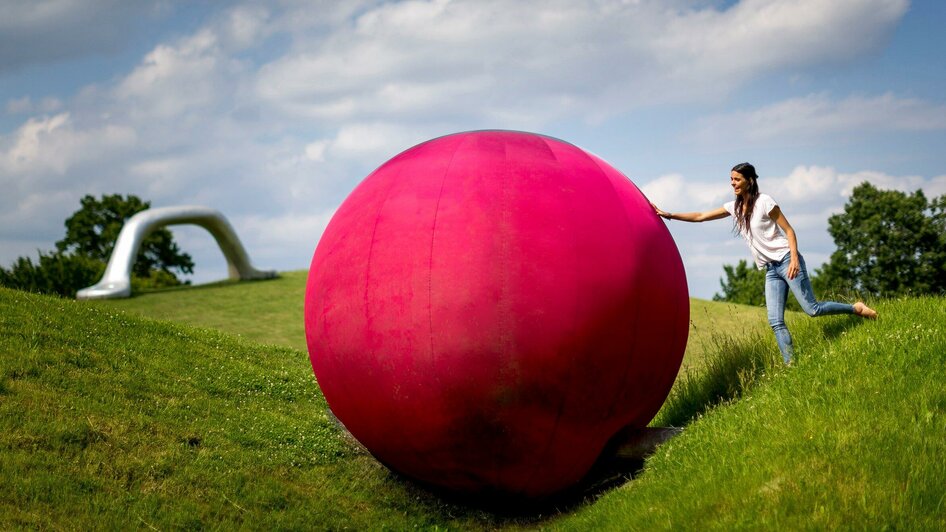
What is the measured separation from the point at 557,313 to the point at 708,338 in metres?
13.2

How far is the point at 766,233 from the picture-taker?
8883 millimetres

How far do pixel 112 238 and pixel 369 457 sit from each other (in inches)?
1733

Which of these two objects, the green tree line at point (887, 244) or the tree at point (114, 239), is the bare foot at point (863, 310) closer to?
the green tree line at point (887, 244)

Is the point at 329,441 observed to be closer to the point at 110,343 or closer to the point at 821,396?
the point at 110,343

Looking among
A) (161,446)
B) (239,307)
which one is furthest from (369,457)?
(239,307)

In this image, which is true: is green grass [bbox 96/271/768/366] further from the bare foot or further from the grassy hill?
the grassy hill

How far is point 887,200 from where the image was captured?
111 feet

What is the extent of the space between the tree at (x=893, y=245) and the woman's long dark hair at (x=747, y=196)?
26417 mm

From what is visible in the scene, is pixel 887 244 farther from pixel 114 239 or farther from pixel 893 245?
pixel 114 239

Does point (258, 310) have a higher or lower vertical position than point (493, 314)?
lower

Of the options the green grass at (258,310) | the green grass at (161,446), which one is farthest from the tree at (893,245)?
the green grass at (161,446)

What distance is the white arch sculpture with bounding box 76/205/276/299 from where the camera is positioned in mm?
30312

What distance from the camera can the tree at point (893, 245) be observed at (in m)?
32.8

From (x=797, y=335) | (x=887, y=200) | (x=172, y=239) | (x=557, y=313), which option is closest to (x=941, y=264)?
(x=887, y=200)
